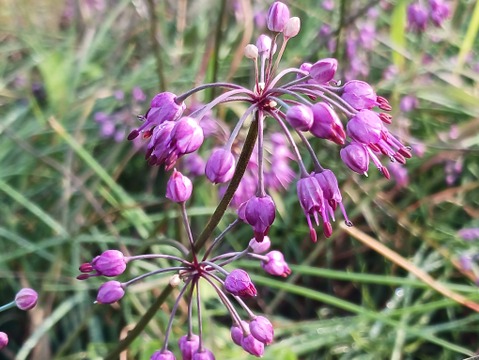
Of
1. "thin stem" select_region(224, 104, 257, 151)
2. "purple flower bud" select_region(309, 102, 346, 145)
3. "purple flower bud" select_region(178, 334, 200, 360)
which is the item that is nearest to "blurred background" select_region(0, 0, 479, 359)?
"purple flower bud" select_region(178, 334, 200, 360)

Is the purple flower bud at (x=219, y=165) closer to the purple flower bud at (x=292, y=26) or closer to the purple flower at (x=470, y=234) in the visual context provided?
the purple flower bud at (x=292, y=26)

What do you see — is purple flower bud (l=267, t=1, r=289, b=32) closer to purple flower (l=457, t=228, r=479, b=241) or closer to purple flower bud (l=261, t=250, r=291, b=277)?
purple flower bud (l=261, t=250, r=291, b=277)

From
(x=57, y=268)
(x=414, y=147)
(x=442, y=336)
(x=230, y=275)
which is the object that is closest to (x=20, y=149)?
(x=57, y=268)

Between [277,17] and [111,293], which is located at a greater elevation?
[277,17]

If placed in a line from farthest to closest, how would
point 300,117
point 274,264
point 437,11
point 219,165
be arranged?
point 437,11, point 274,264, point 219,165, point 300,117

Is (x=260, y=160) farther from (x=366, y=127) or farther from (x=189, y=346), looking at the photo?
(x=189, y=346)

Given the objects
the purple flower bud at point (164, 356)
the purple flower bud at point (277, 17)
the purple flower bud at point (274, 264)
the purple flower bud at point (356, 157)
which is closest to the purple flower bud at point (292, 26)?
the purple flower bud at point (277, 17)

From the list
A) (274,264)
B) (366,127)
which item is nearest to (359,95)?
(366,127)
